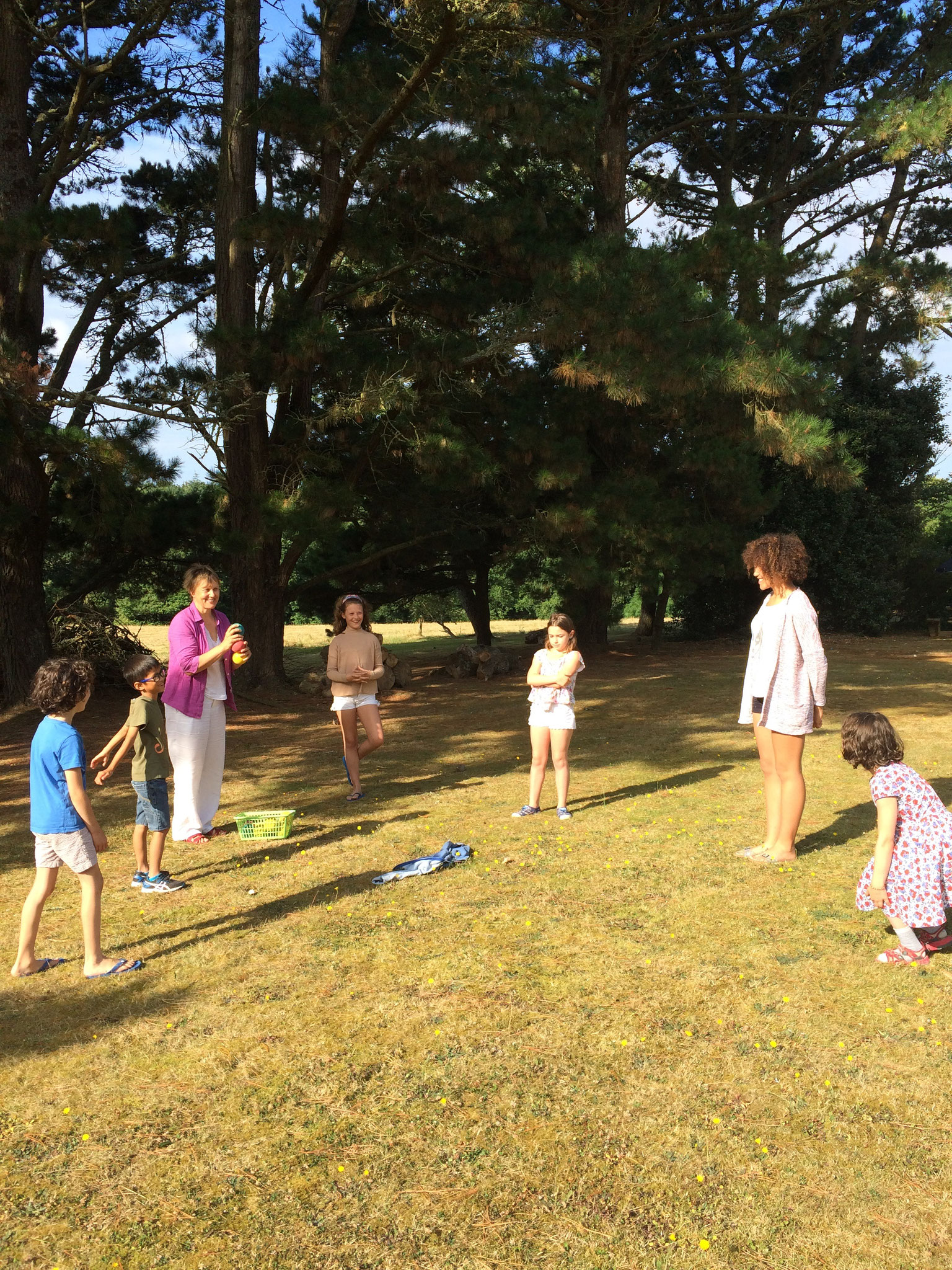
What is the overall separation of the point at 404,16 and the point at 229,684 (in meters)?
6.74

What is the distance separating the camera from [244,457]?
13453 millimetres

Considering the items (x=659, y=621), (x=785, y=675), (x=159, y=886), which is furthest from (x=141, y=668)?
(x=659, y=621)

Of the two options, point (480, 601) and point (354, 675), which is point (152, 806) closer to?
point (354, 675)

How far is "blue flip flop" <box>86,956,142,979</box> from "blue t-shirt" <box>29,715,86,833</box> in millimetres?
681

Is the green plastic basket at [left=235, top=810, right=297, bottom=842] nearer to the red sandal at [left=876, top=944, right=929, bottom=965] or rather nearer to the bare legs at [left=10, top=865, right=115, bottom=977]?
the bare legs at [left=10, top=865, right=115, bottom=977]

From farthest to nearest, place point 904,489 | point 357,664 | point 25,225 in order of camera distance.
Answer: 1. point 904,489
2. point 25,225
3. point 357,664

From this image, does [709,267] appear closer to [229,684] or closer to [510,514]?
[510,514]

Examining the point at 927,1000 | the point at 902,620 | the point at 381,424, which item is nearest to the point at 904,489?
the point at 902,620

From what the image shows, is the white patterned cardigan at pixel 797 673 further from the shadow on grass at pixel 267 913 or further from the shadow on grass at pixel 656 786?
the shadow on grass at pixel 267 913

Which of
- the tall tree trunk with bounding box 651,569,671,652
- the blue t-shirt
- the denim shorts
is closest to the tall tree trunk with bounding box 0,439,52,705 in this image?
the denim shorts

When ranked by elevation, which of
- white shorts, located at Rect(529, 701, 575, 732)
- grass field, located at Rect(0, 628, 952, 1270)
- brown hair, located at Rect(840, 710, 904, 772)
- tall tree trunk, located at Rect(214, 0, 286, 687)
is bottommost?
grass field, located at Rect(0, 628, 952, 1270)

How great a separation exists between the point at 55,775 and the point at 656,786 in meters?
5.14

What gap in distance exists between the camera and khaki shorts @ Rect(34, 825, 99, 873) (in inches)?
164

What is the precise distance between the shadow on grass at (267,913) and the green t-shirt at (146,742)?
0.99 meters
